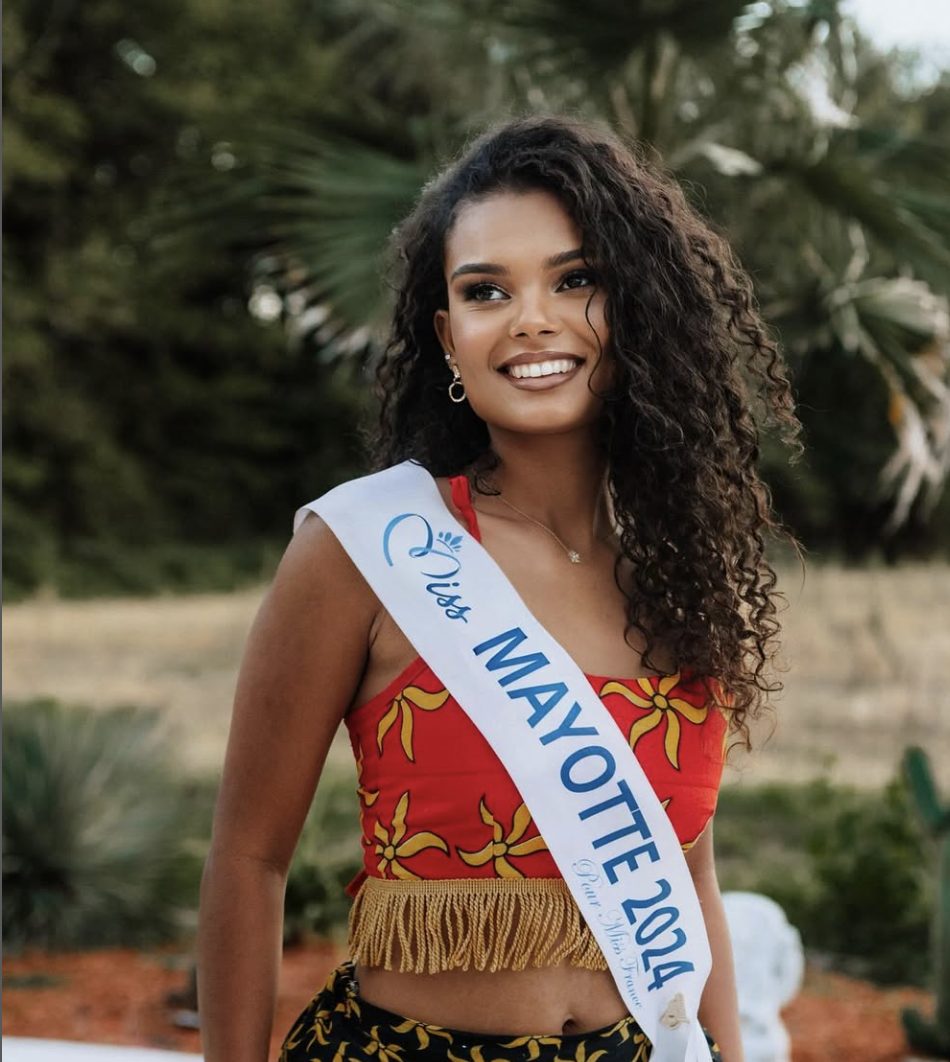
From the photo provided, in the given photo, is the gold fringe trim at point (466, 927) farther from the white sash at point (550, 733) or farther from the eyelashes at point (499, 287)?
the eyelashes at point (499, 287)

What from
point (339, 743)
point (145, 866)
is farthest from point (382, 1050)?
point (339, 743)

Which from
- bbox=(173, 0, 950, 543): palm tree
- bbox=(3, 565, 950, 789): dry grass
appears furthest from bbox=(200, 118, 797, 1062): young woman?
bbox=(3, 565, 950, 789): dry grass

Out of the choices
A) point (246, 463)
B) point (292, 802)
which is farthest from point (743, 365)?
point (246, 463)

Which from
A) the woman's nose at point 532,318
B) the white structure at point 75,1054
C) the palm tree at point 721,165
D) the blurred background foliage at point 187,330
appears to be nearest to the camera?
the woman's nose at point 532,318

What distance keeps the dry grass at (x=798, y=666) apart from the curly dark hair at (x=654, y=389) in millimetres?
4813

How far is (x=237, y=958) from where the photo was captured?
5.04 ft

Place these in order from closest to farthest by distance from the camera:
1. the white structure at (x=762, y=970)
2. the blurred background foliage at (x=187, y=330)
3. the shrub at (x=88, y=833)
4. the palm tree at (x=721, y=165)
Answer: the white structure at (x=762, y=970)
the palm tree at (x=721, y=165)
the shrub at (x=88, y=833)
the blurred background foliage at (x=187, y=330)

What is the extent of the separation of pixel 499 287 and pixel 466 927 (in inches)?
26.3

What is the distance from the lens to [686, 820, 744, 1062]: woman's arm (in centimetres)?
178

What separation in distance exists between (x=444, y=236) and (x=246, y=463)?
15.1 metres

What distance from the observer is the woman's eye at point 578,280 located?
162 cm

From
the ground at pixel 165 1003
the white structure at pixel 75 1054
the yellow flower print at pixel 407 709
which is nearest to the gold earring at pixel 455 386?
the yellow flower print at pixel 407 709

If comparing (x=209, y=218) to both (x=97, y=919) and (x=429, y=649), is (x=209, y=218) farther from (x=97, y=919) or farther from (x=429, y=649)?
(x=429, y=649)

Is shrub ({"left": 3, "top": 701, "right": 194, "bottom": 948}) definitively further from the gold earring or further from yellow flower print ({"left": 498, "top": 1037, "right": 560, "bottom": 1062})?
yellow flower print ({"left": 498, "top": 1037, "right": 560, "bottom": 1062})
